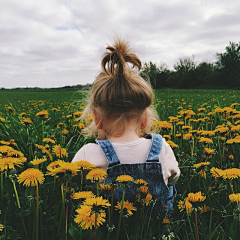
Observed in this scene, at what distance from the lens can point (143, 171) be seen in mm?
1354

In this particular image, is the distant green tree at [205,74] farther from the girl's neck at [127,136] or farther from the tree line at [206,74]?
the girl's neck at [127,136]

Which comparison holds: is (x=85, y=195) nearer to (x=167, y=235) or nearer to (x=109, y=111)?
(x=167, y=235)

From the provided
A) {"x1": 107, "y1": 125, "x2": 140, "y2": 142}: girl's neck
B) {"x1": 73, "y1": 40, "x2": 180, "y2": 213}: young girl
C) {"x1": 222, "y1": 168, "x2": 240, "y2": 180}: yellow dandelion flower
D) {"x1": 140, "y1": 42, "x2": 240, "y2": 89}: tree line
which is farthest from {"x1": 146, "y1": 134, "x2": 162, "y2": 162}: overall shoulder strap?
{"x1": 140, "y1": 42, "x2": 240, "y2": 89}: tree line

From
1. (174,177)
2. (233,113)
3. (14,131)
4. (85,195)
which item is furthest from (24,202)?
(233,113)

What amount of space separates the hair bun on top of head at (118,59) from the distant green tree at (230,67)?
39969 millimetres

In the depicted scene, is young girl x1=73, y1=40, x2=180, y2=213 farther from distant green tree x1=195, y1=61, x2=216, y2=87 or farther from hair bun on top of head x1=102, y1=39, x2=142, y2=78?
distant green tree x1=195, y1=61, x2=216, y2=87

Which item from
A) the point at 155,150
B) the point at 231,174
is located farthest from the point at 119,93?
the point at 231,174

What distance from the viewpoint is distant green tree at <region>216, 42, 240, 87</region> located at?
3954 cm

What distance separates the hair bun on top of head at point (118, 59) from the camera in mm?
1579

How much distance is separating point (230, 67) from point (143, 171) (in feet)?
144

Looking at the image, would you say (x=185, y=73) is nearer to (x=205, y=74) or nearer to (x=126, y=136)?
(x=205, y=74)

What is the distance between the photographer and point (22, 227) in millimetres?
1146

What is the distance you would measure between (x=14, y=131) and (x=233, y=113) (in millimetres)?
2071

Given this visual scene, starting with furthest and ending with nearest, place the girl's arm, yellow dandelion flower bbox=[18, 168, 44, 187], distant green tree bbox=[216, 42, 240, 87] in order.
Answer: distant green tree bbox=[216, 42, 240, 87] < the girl's arm < yellow dandelion flower bbox=[18, 168, 44, 187]
